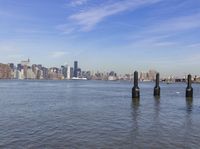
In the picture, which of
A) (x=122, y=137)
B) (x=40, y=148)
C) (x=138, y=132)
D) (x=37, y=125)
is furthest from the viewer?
(x=37, y=125)

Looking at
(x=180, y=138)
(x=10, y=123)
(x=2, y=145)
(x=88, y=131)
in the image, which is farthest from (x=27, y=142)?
(x=180, y=138)

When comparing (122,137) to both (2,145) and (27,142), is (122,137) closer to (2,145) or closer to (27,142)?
(27,142)

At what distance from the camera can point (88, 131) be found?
87.4ft

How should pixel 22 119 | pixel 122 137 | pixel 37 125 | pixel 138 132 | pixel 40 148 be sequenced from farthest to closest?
pixel 22 119 → pixel 37 125 → pixel 138 132 → pixel 122 137 → pixel 40 148

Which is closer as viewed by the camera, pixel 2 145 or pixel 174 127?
pixel 2 145

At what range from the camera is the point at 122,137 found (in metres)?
24.1

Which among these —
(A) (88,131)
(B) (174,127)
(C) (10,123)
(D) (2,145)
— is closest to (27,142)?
(D) (2,145)

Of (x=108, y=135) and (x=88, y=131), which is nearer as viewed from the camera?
(x=108, y=135)

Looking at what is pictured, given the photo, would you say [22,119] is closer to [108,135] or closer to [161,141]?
[108,135]

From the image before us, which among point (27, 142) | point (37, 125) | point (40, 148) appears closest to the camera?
point (40, 148)

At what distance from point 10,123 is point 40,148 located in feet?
36.7

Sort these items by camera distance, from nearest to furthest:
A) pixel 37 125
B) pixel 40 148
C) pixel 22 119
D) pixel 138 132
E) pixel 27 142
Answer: pixel 40 148, pixel 27 142, pixel 138 132, pixel 37 125, pixel 22 119

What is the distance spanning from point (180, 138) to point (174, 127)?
535 cm

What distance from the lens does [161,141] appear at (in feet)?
75.2
